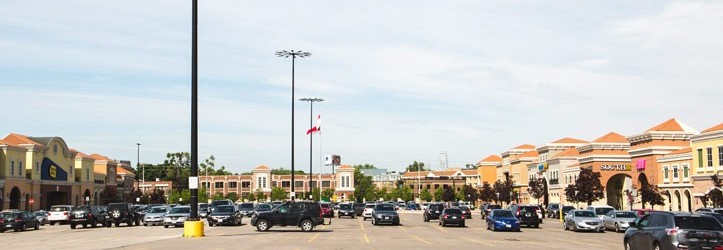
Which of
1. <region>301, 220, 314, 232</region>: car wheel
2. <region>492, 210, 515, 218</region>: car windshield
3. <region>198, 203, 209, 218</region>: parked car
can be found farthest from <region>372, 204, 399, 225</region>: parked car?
<region>198, 203, 209, 218</region>: parked car

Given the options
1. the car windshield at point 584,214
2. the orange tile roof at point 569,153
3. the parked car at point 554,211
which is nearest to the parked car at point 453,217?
the car windshield at point 584,214

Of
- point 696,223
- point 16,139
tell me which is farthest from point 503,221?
point 16,139

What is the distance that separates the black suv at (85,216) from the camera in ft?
172

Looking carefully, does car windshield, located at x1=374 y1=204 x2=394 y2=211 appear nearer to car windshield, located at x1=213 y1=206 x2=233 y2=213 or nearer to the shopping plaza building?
car windshield, located at x1=213 y1=206 x2=233 y2=213

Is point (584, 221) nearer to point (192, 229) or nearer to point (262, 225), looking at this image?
point (262, 225)

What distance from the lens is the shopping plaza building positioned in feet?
289

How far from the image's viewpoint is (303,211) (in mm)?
41344

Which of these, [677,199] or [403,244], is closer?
[403,244]

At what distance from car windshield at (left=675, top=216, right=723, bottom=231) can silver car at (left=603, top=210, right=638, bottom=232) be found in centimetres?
2485

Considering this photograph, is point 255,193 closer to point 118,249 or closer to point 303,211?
point 303,211

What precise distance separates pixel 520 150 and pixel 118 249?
121 metres

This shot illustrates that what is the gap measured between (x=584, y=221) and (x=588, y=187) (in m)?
43.4

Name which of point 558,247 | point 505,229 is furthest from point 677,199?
point 558,247

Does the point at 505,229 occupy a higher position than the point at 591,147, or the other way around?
the point at 591,147
